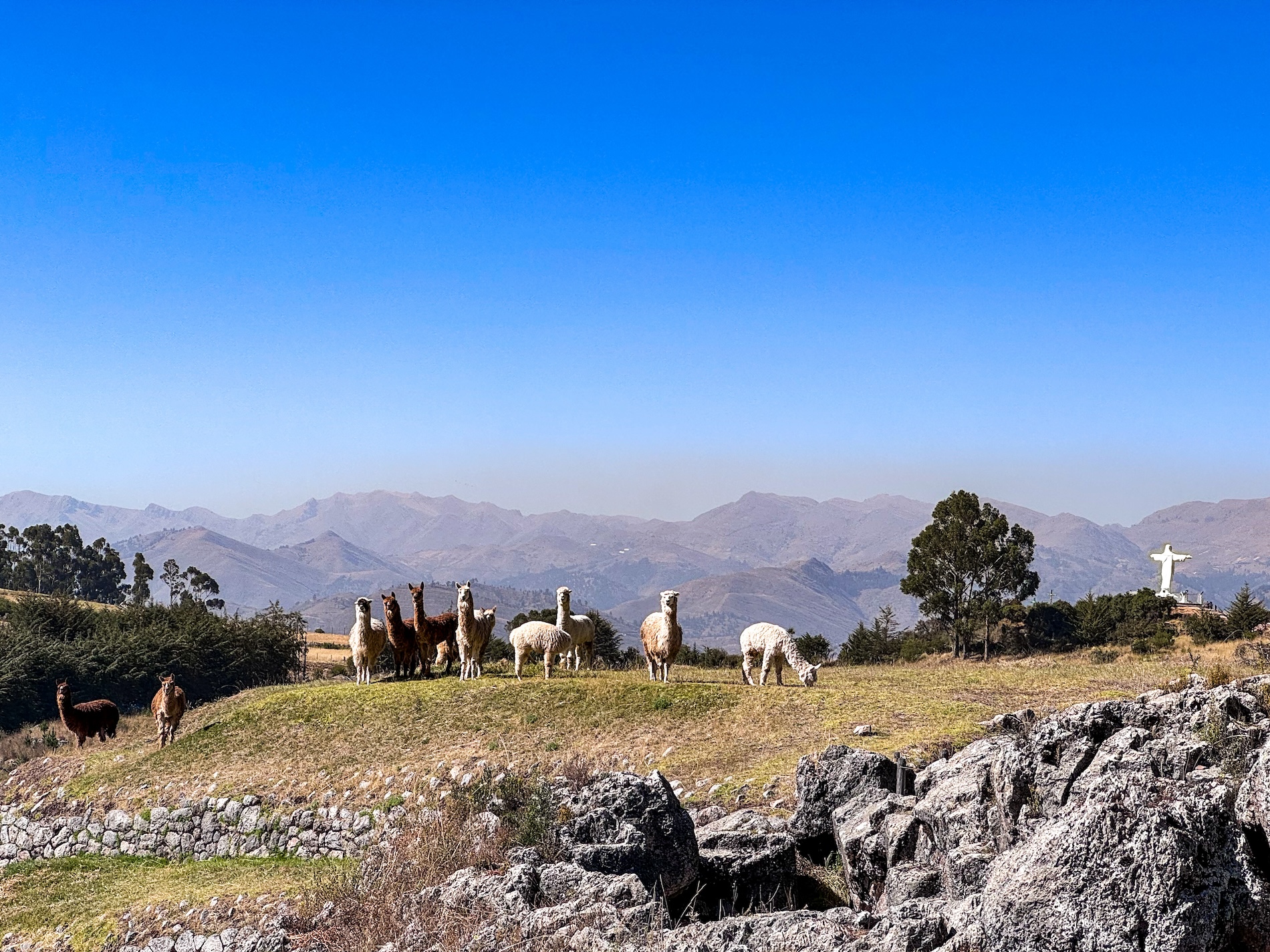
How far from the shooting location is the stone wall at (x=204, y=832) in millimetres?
20047

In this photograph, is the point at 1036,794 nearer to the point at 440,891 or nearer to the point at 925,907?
the point at 925,907

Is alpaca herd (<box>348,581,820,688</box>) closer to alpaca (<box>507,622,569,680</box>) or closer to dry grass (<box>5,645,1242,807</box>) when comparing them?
alpaca (<box>507,622,569,680</box>)

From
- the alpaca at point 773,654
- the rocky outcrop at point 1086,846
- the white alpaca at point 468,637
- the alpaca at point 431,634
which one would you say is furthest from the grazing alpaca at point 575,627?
the rocky outcrop at point 1086,846

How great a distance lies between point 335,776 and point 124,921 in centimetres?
711

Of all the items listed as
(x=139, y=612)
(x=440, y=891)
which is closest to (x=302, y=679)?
(x=139, y=612)

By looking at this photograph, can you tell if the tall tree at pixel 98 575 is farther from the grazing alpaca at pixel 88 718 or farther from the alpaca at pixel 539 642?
the alpaca at pixel 539 642

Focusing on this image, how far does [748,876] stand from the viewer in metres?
10.7

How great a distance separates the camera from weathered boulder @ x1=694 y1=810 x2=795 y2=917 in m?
10.6

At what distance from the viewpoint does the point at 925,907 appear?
7.72 meters

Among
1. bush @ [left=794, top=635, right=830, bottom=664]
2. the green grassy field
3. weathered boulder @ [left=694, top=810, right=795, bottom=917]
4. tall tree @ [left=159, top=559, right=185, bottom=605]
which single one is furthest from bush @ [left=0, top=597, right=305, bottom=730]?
tall tree @ [left=159, top=559, right=185, bottom=605]

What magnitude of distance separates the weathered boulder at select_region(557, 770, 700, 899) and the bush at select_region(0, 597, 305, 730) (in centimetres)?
4393

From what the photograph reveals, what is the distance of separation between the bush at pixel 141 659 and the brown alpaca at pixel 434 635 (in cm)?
2303

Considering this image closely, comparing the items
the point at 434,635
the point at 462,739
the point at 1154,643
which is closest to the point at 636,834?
the point at 462,739

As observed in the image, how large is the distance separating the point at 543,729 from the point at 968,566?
39.8 metres
